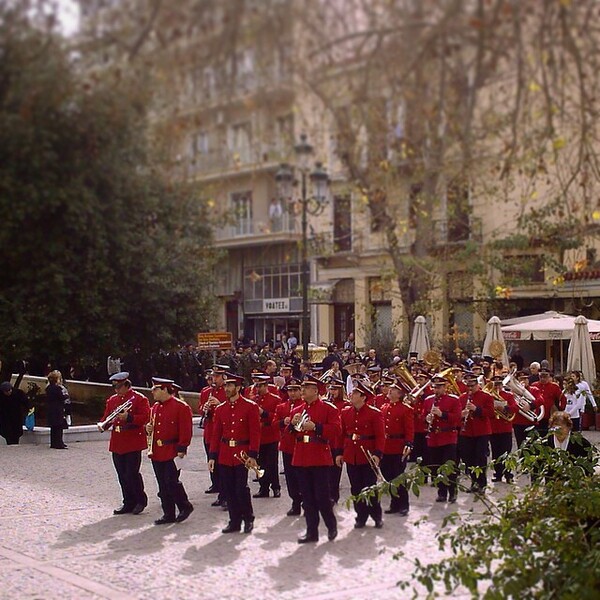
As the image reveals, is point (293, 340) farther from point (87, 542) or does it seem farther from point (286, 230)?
point (87, 542)

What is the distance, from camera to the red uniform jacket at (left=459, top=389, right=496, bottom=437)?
15.3 metres

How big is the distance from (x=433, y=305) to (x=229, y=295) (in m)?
10.6

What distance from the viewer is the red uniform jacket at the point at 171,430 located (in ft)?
42.5

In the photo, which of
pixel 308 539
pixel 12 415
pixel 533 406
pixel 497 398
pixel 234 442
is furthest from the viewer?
pixel 12 415

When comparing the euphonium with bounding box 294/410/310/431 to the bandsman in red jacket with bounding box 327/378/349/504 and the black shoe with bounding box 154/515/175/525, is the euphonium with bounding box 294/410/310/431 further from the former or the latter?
the black shoe with bounding box 154/515/175/525

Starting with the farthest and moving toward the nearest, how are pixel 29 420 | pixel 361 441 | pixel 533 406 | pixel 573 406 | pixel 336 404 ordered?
pixel 29 420 → pixel 573 406 → pixel 533 406 → pixel 336 404 → pixel 361 441

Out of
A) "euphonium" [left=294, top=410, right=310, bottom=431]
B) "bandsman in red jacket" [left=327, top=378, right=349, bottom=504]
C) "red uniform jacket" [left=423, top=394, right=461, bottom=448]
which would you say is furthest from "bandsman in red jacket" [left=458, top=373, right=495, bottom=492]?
"euphonium" [left=294, top=410, right=310, bottom=431]

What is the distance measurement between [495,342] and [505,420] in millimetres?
7615

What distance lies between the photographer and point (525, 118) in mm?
7805

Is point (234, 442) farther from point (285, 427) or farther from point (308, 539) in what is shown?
point (285, 427)

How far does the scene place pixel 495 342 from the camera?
926 inches

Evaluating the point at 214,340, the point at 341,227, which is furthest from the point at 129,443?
the point at 214,340

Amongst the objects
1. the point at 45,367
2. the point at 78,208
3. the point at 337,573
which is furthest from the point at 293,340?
the point at 337,573

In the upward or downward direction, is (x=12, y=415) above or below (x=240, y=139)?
below
